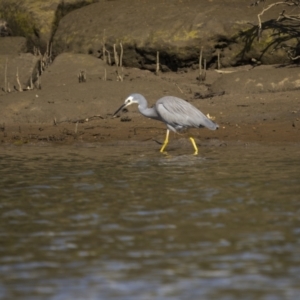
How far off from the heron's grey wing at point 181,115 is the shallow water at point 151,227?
89 centimetres

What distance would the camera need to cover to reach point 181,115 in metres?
12.6

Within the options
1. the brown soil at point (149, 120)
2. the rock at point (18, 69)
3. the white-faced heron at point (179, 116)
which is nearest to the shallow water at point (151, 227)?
the white-faced heron at point (179, 116)

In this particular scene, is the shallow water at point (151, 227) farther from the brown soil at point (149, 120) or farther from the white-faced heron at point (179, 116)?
the brown soil at point (149, 120)

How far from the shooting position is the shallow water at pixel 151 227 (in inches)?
223

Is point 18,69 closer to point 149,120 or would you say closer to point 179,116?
point 149,120

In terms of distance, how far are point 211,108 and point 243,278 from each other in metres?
8.89

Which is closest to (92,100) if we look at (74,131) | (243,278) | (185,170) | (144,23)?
(74,131)

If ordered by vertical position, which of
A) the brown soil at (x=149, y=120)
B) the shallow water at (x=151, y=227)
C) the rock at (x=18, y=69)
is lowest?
the shallow water at (x=151, y=227)

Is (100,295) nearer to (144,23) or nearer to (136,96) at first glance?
(136,96)

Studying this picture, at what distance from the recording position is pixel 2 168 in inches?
434

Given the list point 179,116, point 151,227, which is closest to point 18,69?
point 179,116

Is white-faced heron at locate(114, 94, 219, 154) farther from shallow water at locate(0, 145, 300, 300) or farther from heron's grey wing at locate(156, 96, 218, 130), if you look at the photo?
shallow water at locate(0, 145, 300, 300)

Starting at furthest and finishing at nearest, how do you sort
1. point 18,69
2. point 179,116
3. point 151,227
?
point 18,69 → point 179,116 → point 151,227

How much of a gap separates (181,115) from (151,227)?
535 centimetres
